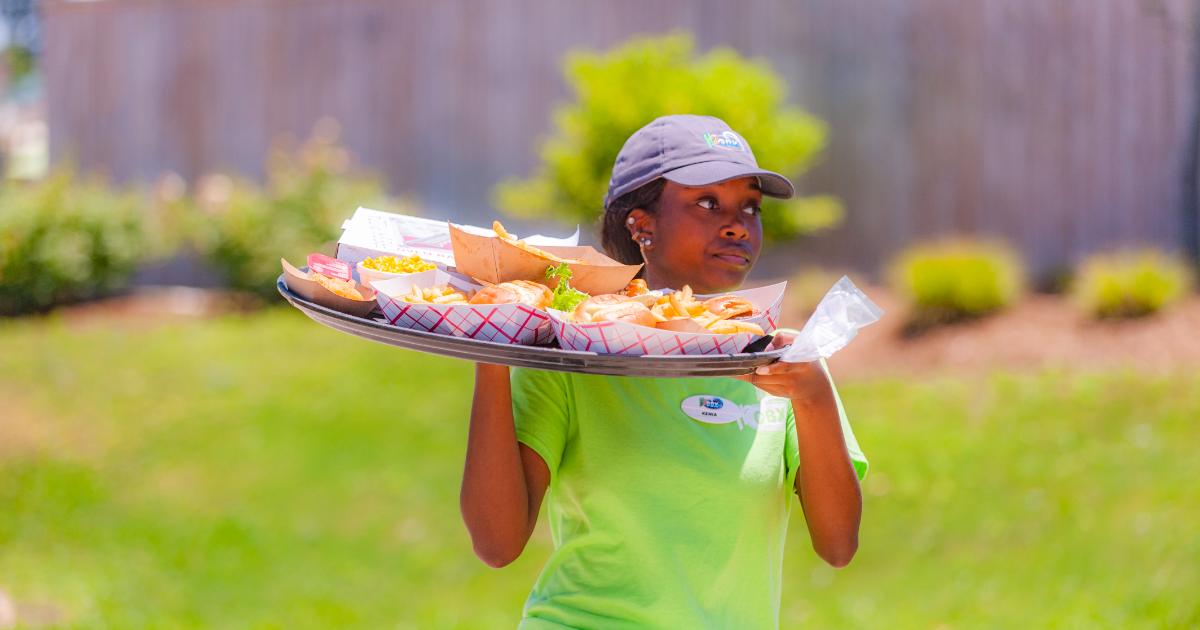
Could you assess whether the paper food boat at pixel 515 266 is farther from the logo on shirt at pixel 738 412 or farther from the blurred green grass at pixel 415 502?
the blurred green grass at pixel 415 502

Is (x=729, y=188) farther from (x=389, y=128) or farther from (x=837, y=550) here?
(x=389, y=128)

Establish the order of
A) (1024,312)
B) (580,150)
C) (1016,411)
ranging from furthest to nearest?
(580,150) → (1024,312) → (1016,411)

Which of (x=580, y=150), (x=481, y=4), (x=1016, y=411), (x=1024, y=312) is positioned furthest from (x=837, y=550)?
(x=481, y=4)

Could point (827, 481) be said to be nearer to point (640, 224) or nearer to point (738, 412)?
point (738, 412)

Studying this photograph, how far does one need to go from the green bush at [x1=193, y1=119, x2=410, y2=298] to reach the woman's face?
9.96m

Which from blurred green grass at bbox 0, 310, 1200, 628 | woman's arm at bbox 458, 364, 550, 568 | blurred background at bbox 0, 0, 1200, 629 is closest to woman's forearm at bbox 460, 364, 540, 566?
woman's arm at bbox 458, 364, 550, 568

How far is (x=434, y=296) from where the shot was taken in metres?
2.22

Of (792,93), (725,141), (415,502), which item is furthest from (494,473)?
(792,93)

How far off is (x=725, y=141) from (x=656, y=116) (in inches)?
344

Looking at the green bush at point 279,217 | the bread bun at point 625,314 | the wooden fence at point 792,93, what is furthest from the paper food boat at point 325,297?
the wooden fence at point 792,93

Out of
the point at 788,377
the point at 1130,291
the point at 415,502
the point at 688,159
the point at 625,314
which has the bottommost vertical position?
the point at 415,502

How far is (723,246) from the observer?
2.46 metres

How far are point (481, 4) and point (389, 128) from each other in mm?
1745

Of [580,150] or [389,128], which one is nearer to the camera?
[580,150]
